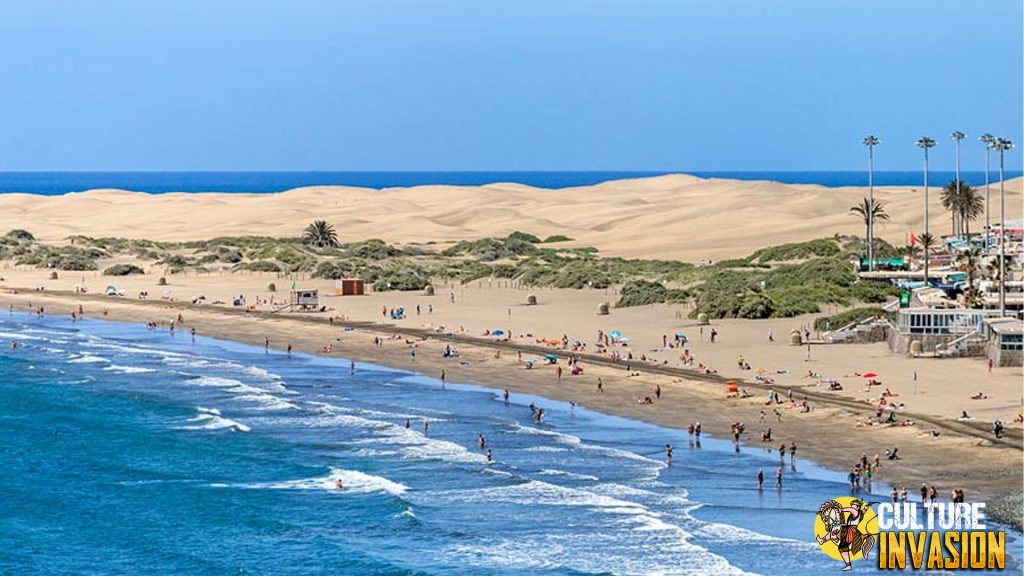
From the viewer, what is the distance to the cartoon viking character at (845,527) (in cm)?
3528

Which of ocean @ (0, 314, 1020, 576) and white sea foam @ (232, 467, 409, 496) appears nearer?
ocean @ (0, 314, 1020, 576)

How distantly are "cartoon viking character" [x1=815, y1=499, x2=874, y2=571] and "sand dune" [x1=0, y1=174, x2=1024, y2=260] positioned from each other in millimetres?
70422

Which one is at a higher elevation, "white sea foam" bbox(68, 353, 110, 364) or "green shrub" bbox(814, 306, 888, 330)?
"green shrub" bbox(814, 306, 888, 330)

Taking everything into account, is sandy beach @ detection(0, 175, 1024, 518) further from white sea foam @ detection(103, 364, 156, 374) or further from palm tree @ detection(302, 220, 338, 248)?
palm tree @ detection(302, 220, 338, 248)

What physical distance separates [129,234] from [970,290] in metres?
99.2

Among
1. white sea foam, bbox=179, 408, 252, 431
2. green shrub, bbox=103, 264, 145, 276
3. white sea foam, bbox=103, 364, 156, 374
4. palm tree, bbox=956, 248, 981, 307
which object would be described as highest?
green shrub, bbox=103, 264, 145, 276

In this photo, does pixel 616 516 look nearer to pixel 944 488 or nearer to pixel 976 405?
pixel 944 488

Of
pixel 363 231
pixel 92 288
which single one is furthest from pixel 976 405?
pixel 363 231

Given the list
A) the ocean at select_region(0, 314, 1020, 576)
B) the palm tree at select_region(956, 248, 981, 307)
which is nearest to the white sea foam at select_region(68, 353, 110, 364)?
the ocean at select_region(0, 314, 1020, 576)

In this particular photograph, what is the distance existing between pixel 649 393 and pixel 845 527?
19231 millimetres

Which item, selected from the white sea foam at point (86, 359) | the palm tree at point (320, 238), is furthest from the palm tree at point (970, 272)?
the palm tree at point (320, 238)

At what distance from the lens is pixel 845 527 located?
36688 mm

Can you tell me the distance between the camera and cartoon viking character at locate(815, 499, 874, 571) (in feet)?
116

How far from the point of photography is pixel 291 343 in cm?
7325
